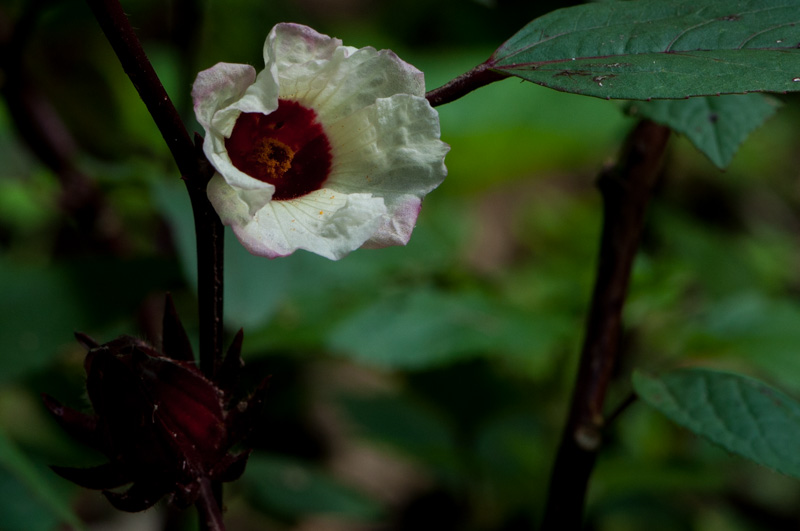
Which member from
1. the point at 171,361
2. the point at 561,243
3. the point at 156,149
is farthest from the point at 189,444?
the point at 561,243

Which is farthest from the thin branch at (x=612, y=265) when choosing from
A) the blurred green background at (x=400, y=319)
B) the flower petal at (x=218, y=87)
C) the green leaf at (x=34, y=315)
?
the green leaf at (x=34, y=315)

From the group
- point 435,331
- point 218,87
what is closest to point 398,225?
point 218,87

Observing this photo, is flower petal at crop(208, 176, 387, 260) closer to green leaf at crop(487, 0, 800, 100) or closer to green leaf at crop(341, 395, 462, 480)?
green leaf at crop(487, 0, 800, 100)

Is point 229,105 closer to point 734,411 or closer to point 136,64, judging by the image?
point 136,64

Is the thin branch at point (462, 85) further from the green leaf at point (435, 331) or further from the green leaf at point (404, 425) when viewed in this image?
the green leaf at point (404, 425)

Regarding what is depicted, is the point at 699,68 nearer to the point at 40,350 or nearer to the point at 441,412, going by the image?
the point at 40,350

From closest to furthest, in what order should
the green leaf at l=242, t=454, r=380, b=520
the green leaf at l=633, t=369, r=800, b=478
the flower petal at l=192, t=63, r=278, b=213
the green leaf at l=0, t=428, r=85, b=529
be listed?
1. the flower petal at l=192, t=63, r=278, b=213
2. the green leaf at l=633, t=369, r=800, b=478
3. the green leaf at l=0, t=428, r=85, b=529
4. the green leaf at l=242, t=454, r=380, b=520

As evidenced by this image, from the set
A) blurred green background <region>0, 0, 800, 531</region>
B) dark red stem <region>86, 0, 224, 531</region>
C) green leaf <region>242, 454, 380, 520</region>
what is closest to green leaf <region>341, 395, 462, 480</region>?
blurred green background <region>0, 0, 800, 531</region>
